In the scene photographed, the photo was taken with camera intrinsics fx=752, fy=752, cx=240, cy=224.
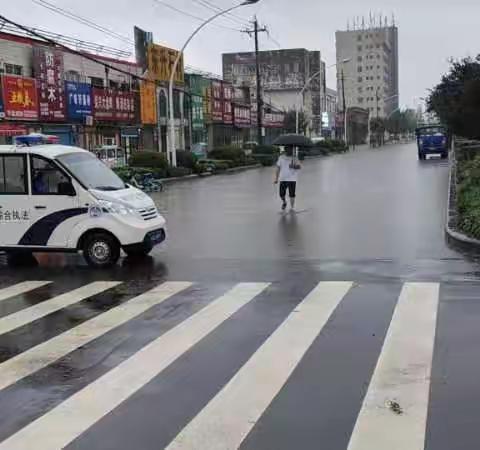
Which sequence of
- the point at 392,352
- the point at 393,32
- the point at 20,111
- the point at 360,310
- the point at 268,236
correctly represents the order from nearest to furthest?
the point at 392,352 → the point at 360,310 → the point at 268,236 → the point at 20,111 → the point at 393,32

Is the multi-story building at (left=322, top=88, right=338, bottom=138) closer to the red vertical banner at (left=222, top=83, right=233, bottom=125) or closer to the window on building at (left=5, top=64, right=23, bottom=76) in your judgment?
the red vertical banner at (left=222, top=83, right=233, bottom=125)

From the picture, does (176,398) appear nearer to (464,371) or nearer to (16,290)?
(464,371)

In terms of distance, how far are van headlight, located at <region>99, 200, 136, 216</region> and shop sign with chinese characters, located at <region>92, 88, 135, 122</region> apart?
28617 mm

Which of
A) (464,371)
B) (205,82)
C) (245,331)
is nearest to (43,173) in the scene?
(245,331)

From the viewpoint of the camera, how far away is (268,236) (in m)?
14.3

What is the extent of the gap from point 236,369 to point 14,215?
6.56 metres

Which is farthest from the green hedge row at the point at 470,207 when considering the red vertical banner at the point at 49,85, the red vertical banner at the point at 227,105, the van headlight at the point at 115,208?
the red vertical banner at the point at 227,105

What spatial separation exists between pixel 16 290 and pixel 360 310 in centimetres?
461

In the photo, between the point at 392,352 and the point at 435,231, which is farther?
the point at 435,231

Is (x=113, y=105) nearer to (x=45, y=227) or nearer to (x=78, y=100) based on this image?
(x=78, y=100)

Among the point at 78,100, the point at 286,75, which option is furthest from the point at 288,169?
the point at 286,75

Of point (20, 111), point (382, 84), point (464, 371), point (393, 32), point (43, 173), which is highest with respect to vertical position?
point (393, 32)

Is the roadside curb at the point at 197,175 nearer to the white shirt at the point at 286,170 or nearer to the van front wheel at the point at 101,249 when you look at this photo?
the white shirt at the point at 286,170

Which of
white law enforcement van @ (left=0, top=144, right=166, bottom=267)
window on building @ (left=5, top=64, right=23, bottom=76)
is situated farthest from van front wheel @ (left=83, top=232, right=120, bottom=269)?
window on building @ (left=5, top=64, right=23, bottom=76)
